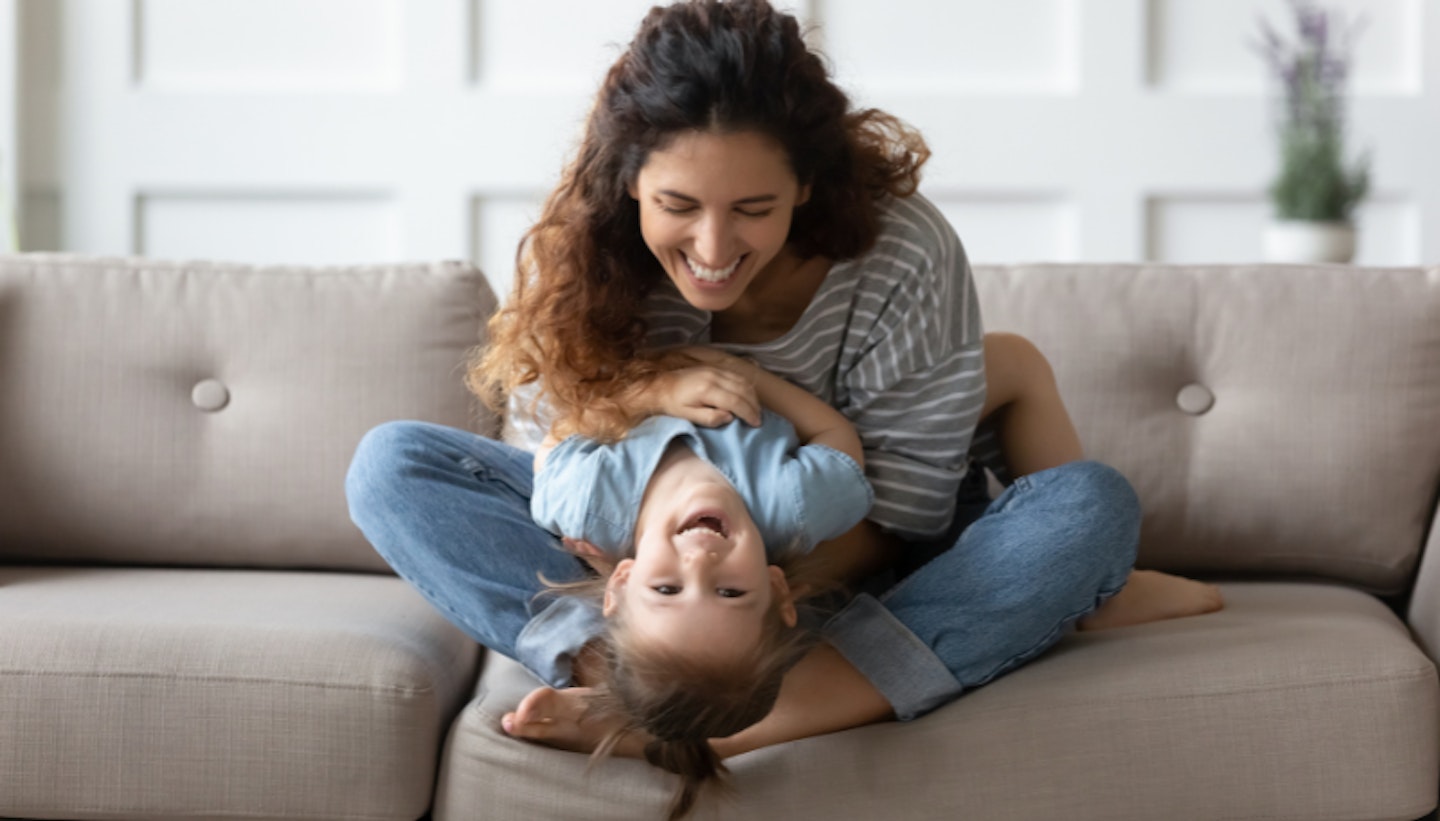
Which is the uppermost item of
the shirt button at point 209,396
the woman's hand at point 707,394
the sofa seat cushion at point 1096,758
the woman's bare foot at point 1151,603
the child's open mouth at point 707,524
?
the woman's hand at point 707,394

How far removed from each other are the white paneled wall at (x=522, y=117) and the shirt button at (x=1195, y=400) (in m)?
0.93

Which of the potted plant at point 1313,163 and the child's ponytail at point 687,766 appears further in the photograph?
the potted plant at point 1313,163

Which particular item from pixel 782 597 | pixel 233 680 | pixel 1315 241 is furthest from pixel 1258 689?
pixel 1315 241

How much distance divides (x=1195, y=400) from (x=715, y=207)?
0.74 metres

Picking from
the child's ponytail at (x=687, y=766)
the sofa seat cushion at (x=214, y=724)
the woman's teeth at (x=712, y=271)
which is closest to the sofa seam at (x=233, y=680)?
the sofa seat cushion at (x=214, y=724)

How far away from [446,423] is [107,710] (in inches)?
23.2

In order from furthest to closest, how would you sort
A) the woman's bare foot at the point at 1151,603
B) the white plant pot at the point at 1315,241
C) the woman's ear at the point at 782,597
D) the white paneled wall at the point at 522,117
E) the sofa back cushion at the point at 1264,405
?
1. the white paneled wall at the point at 522,117
2. the white plant pot at the point at 1315,241
3. the sofa back cushion at the point at 1264,405
4. the woman's bare foot at the point at 1151,603
5. the woman's ear at the point at 782,597

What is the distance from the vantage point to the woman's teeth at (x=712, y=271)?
1374 mm

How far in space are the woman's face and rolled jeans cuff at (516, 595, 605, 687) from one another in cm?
30

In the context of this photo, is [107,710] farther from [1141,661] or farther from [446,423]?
[1141,661]

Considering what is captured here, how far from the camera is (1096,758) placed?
1.29 m

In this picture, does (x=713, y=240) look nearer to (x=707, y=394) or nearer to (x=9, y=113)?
(x=707, y=394)

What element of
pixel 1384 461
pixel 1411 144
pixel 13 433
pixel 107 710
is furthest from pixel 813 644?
pixel 1411 144

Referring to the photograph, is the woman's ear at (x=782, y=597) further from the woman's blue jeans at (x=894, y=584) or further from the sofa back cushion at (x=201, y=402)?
the sofa back cushion at (x=201, y=402)
